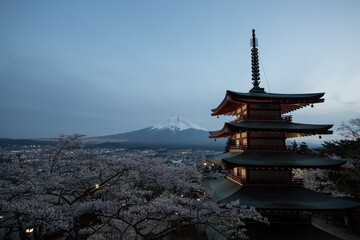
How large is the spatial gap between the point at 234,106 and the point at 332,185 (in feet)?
43.1

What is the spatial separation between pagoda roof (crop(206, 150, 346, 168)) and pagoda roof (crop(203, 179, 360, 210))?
4.95 ft

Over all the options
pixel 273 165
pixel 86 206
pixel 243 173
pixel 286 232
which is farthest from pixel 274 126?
pixel 86 206

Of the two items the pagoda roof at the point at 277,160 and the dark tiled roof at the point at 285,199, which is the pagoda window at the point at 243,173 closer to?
the dark tiled roof at the point at 285,199

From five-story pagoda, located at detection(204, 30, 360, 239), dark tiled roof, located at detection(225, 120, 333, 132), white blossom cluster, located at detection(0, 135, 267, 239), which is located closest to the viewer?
white blossom cluster, located at detection(0, 135, 267, 239)

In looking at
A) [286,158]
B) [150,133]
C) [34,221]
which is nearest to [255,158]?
[286,158]

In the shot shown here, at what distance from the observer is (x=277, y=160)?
10352 millimetres

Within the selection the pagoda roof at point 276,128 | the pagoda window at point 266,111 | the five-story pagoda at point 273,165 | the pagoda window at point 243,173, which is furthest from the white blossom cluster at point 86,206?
the pagoda window at point 266,111

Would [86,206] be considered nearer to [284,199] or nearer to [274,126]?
[284,199]

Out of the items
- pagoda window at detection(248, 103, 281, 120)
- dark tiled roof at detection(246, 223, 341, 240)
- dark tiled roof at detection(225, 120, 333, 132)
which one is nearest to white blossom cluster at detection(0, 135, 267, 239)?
dark tiled roof at detection(246, 223, 341, 240)

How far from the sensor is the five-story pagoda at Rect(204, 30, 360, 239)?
924cm

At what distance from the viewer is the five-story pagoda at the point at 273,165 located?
30.3 ft

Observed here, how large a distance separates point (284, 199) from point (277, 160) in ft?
6.46

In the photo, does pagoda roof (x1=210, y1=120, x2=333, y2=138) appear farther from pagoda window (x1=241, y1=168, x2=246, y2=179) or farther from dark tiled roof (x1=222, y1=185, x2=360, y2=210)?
dark tiled roof (x1=222, y1=185, x2=360, y2=210)

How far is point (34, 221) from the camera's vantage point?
5262mm
